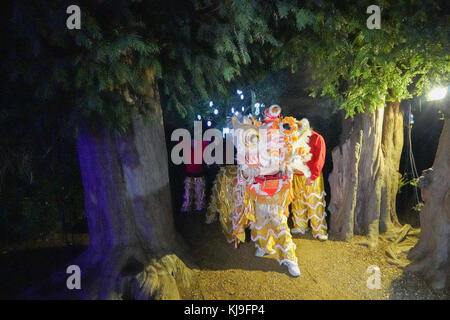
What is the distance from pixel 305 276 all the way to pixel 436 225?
2.05m

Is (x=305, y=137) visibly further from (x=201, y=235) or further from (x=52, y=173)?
(x=52, y=173)

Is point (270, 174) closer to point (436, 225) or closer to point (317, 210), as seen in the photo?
point (317, 210)

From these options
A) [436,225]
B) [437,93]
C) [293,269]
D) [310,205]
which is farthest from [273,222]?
[437,93]

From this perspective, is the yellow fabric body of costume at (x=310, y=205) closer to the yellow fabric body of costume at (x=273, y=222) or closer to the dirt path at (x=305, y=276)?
the dirt path at (x=305, y=276)

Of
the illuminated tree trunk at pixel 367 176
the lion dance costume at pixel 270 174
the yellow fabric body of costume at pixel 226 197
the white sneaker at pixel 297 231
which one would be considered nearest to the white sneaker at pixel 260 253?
the lion dance costume at pixel 270 174

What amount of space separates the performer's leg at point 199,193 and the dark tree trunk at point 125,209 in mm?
3273

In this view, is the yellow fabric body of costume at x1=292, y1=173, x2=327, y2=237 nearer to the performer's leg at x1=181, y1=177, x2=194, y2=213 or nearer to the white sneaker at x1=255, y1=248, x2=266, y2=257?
the white sneaker at x1=255, y1=248, x2=266, y2=257

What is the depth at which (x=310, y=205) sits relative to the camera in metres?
5.59

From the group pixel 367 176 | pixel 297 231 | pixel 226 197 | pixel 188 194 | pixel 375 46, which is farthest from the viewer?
pixel 188 194

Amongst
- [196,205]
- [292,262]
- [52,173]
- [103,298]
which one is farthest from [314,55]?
[52,173]

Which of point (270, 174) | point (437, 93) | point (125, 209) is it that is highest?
point (437, 93)

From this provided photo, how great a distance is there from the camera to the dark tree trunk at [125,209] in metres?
3.73

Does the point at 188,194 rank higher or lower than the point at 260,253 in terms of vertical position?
higher

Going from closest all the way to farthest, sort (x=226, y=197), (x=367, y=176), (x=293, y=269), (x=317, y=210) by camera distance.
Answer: (x=293, y=269), (x=367, y=176), (x=317, y=210), (x=226, y=197)
